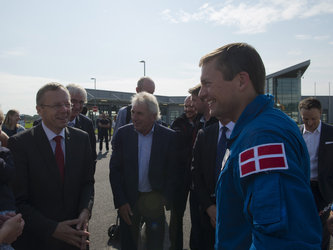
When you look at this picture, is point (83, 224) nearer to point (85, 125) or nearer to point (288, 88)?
point (85, 125)

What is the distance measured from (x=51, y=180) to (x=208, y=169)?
5.33 feet

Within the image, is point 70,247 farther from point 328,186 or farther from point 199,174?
point 328,186

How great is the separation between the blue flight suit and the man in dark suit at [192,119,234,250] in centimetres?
A: 173

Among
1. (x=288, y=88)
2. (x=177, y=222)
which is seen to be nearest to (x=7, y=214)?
(x=177, y=222)

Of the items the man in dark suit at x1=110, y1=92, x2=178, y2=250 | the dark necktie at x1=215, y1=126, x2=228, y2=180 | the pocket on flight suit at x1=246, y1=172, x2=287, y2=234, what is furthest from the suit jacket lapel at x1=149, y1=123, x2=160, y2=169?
the pocket on flight suit at x1=246, y1=172, x2=287, y2=234

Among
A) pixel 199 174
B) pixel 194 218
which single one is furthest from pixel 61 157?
pixel 194 218

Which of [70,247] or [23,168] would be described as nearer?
[23,168]

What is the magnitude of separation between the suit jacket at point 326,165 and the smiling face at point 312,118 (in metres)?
0.19

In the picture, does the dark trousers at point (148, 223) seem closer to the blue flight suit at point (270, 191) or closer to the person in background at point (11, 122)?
the blue flight suit at point (270, 191)

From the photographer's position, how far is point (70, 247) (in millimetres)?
2504

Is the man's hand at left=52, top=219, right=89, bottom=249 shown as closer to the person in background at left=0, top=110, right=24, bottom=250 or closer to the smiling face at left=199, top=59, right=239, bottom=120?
the person in background at left=0, top=110, right=24, bottom=250

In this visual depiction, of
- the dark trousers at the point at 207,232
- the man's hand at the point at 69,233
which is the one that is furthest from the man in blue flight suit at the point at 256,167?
the dark trousers at the point at 207,232

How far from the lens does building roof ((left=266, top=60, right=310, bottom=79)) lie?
44.2m

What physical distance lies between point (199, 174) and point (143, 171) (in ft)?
2.27
